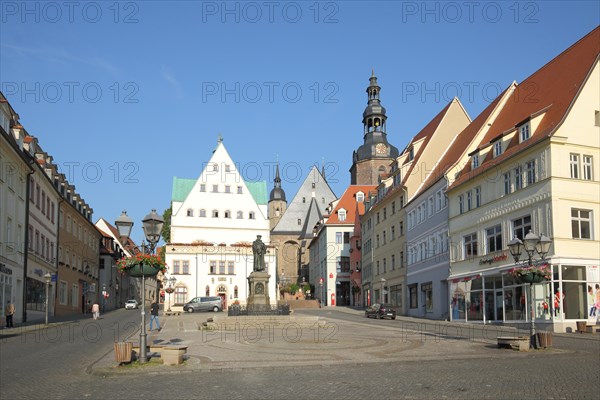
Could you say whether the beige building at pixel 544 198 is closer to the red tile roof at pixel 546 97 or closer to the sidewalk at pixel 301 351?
the red tile roof at pixel 546 97

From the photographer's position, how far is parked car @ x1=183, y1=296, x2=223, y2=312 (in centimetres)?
6631

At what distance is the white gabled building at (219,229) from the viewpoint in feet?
267

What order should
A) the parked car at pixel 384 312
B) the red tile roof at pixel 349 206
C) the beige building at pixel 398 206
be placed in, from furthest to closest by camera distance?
the red tile roof at pixel 349 206 < the beige building at pixel 398 206 < the parked car at pixel 384 312

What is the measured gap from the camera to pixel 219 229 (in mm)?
87688

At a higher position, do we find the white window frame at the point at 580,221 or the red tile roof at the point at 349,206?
the red tile roof at the point at 349,206

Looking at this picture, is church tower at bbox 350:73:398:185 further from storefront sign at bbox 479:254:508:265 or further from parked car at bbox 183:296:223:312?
storefront sign at bbox 479:254:508:265

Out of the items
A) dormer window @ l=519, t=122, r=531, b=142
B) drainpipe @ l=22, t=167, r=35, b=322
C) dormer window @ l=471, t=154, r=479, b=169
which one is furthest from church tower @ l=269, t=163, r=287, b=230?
dormer window @ l=519, t=122, r=531, b=142

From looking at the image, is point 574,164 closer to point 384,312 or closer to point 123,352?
point 384,312

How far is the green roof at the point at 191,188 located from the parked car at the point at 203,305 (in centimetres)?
2642

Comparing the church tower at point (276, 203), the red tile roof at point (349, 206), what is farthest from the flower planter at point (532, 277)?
the church tower at point (276, 203)

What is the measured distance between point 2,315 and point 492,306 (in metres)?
27.4

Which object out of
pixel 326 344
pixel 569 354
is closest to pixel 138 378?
pixel 326 344

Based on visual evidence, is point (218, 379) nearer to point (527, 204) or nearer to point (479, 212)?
point (527, 204)

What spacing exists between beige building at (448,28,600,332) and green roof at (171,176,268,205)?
5409cm
